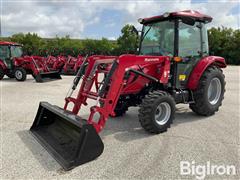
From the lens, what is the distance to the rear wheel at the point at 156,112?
4195mm

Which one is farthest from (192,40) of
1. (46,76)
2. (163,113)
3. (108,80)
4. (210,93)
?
(46,76)

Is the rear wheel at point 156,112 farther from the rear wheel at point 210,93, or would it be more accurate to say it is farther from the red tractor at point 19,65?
the red tractor at point 19,65

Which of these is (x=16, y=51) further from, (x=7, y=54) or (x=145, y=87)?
(x=145, y=87)

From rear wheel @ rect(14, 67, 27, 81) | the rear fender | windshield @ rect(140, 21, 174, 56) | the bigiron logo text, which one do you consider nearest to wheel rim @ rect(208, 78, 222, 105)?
the rear fender

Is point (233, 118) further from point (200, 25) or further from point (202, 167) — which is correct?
point (202, 167)

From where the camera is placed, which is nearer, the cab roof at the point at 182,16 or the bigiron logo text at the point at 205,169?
the bigiron logo text at the point at 205,169

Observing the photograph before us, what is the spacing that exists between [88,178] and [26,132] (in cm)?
215

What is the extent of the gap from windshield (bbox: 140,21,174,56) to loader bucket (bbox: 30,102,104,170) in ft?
8.24

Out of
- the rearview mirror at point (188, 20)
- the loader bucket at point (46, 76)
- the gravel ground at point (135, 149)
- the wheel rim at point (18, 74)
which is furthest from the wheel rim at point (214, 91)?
the wheel rim at point (18, 74)

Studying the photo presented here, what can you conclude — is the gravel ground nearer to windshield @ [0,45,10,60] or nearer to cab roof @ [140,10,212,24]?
cab roof @ [140,10,212,24]

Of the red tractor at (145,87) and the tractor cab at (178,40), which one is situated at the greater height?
the tractor cab at (178,40)

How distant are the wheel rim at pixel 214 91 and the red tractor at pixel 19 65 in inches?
347

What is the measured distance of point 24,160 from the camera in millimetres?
3439

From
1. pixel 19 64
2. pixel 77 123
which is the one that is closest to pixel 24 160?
pixel 77 123
